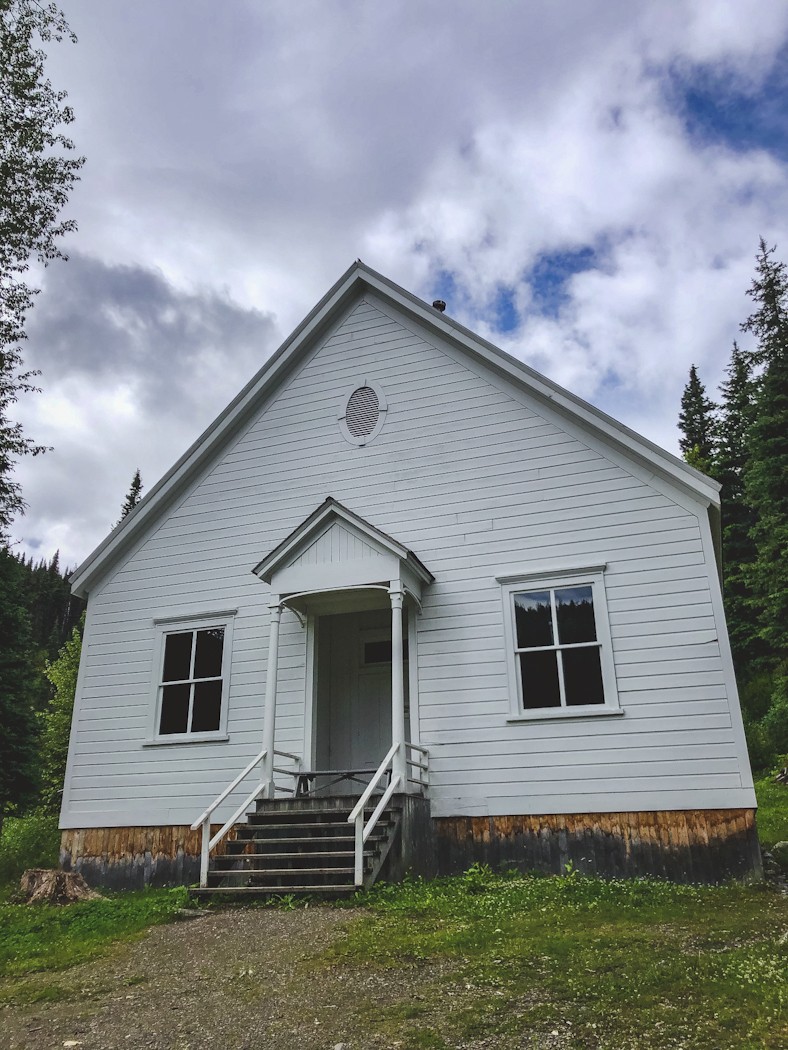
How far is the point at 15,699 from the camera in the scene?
18125 mm

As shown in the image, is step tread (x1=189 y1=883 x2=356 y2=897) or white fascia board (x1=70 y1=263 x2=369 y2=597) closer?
step tread (x1=189 y1=883 x2=356 y2=897)

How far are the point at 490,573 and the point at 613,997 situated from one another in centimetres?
667

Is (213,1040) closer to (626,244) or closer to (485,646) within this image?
(485,646)

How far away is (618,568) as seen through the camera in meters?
10.2

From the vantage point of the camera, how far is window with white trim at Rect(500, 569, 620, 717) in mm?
9906

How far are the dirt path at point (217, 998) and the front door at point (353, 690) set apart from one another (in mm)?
4871

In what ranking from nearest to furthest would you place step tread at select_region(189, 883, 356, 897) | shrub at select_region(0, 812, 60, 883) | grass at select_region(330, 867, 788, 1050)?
grass at select_region(330, 867, 788, 1050), step tread at select_region(189, 883, 356, 897), shrub at select_region(0, 812, 60, 883)

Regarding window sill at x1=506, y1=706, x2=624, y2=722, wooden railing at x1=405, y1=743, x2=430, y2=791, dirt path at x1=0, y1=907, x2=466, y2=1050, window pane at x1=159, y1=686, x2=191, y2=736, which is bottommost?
dirt path at x1=0, y1=907, x2=466, y2=1050

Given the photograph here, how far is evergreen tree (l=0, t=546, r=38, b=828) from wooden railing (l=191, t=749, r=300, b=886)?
9.35 metres

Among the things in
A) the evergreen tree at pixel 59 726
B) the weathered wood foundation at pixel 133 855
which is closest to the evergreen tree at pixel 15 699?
the weathered wood foundation at pixel 133 855

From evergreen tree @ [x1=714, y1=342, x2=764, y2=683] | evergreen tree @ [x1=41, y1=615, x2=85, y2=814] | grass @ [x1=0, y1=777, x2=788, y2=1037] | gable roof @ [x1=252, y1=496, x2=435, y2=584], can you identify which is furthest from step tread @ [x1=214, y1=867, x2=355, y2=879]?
evergreen tree @ [x1=41, y1=615, x2=85, y2=814]

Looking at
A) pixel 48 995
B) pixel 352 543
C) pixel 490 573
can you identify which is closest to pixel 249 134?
pixel 352 543

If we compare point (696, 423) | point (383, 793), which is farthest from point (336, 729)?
point (696, 423)

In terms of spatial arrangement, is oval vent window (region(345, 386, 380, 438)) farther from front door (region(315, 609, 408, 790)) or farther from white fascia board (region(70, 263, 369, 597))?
front door (region(315, 609, 408, 790))
